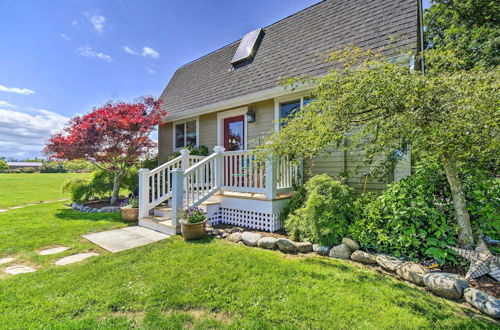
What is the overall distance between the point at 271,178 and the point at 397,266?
267 centimetres

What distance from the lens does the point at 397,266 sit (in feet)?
10.1

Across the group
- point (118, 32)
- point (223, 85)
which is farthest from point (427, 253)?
point (118, 32)

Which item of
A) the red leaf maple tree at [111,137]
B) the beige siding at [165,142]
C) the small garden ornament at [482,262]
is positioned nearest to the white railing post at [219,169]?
the red leaf maple tree at [111,137]

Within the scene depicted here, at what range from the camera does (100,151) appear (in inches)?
281

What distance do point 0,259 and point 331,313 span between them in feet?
15.6

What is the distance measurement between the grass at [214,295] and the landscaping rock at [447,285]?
103mm

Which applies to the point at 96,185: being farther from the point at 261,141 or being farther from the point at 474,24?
the point at 474,24

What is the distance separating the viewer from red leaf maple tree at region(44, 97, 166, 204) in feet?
22.9

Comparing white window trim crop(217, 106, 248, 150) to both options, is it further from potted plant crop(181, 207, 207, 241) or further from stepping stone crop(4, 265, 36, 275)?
stepping stone crop(4, 265, 36, 275)

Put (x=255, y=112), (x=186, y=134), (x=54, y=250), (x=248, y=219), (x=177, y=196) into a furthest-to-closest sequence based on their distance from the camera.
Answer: (x=186, y=134)
(x=255, y=112)
(x=248, y=219)
(x=177, y=196)
(x=54, y=250)

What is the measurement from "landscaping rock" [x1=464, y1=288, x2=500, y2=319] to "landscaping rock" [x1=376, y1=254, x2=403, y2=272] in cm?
75

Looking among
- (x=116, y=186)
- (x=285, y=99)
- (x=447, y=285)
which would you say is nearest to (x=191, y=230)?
(x=447, y=285)

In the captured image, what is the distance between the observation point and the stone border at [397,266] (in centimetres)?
228

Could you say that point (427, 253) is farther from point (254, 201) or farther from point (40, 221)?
point (40, 221)
